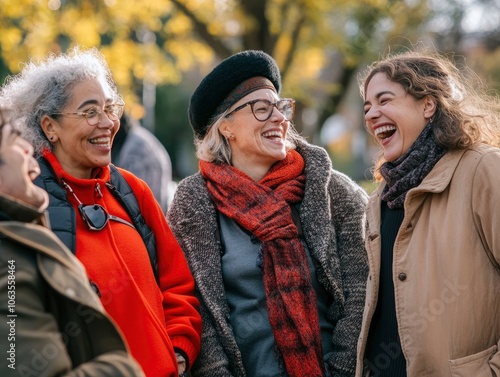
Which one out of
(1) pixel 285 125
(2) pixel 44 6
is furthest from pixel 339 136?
(1) pixel 285 125

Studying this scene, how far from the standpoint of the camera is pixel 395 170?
3219 mm

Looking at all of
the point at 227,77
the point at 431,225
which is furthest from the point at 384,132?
the point at 227,77

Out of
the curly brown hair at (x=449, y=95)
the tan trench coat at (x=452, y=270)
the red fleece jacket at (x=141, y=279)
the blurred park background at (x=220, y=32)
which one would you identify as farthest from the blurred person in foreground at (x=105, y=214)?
the blurred park background at (x=220, y=32)

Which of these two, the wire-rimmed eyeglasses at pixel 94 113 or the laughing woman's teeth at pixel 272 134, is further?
the laughing woman's teeth at pixel 272 134

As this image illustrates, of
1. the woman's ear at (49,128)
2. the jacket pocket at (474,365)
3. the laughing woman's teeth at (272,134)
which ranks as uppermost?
the laughing woman's teeth at (272,134)

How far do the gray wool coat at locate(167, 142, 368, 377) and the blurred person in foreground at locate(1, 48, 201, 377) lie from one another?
10 centimetres

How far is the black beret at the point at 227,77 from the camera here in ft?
12.5

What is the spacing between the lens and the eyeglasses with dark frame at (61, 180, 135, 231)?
10.3 feet

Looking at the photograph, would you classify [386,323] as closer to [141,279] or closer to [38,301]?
[141,279]

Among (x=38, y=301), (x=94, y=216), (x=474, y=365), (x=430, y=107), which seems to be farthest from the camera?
(x=430, y=107)

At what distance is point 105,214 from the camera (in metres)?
3.20

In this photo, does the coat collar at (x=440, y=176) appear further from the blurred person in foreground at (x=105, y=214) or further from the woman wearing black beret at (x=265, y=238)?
the blurred person in foreground at (x=105, y=214)

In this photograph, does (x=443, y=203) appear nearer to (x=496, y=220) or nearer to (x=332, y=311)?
(x=496, y=220)

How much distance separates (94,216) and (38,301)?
1.15 metres
